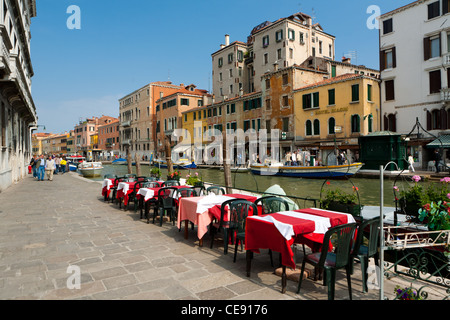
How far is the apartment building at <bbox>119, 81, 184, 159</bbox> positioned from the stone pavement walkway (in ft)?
166

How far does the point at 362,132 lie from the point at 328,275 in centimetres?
2558

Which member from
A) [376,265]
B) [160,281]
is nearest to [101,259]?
[160,281]

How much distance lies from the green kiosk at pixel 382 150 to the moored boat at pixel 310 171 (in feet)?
6.41

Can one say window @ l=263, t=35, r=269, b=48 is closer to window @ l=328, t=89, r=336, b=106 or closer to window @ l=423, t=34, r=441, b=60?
window @ l=328, t=89, r=336, b=106

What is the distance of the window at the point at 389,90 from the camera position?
2694 cm

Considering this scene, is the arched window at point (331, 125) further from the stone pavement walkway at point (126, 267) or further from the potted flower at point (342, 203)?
the stone pavement walkway at point (126, 267)

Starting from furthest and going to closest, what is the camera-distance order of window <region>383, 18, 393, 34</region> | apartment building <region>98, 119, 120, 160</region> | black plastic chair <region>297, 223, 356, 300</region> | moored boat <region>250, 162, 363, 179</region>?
1. apartment building <region>98, 119, 120, 160</region>
2. window <region>383, 18, 393, 34</region>
3. moored boat <region>250, 162, 363, 179</region>
4. black plastic chair <region>297, 223, 356, 300</region>

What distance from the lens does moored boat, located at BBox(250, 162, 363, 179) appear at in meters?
22.2

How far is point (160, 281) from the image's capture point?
376cm

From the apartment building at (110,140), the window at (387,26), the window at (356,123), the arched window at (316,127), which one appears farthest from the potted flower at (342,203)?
the apartment building at (110,140)

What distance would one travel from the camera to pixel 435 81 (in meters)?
24.1

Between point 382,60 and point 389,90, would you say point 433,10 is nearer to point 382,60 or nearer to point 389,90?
point 382,60

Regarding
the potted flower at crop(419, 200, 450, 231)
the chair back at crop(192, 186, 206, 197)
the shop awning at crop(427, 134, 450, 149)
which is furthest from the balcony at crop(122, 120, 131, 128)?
the potted flower at crop(419, 200, 450, 231)
